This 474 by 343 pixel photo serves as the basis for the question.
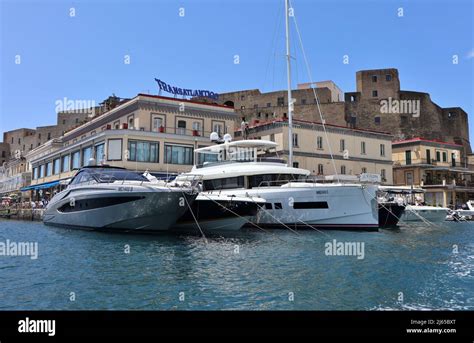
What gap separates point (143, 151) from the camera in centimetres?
3344

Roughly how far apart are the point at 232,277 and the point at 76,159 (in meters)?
31.7

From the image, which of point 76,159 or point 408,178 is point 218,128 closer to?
point 76,159

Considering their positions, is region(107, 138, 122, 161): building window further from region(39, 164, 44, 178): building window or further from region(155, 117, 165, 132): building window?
region(39, 164, 44, 178): building window

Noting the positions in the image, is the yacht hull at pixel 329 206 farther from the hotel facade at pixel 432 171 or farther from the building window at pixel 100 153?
the hotel facade at pixel 432 171

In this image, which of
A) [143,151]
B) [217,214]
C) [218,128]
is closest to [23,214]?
[143,151]

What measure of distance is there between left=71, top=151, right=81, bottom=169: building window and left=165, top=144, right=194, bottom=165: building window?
8.74m

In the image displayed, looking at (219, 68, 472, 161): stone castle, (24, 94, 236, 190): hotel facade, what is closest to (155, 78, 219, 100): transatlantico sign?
(24, 94, 236, 190): hotel facade

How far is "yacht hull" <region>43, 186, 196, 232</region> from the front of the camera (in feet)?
57.2

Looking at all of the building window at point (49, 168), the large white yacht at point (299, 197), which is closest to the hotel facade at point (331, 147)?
the large white yacht at point (299, 197)

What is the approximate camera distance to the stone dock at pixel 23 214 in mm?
35266

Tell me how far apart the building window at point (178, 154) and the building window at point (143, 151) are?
0.97 meters

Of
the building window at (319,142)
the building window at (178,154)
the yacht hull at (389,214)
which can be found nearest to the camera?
the yacht hull at (389,214)

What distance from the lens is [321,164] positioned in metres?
40.9
